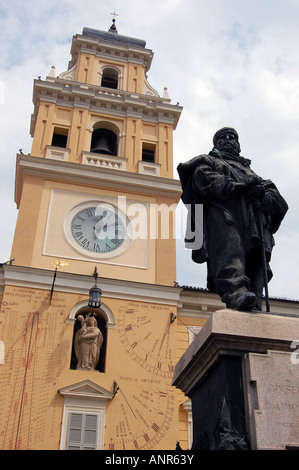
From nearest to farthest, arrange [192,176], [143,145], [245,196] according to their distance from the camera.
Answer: [245,196]
[192,176]
[143,145]

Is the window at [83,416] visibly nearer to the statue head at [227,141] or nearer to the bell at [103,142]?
the bell at [103,142]

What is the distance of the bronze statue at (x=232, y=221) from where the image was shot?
13.3 ft

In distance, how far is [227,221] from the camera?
4219 mm

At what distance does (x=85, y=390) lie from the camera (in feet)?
42.6

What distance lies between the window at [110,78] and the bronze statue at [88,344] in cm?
1144

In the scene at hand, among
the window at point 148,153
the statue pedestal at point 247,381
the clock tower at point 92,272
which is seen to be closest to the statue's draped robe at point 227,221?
the statue pedestal at point 247,381

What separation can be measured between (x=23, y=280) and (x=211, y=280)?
10.7 m

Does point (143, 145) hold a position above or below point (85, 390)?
above

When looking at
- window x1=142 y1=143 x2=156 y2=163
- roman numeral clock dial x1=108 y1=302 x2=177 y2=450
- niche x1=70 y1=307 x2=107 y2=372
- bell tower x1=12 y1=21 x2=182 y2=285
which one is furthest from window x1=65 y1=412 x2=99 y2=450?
window x1=142 y1=143 x2=156 y2=163

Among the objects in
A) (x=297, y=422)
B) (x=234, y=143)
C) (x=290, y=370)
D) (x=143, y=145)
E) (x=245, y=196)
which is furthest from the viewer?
(x=143, y=145)

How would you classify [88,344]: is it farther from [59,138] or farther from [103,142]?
[59,138]

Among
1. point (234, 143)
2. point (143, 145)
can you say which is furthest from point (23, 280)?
point (234, 143)

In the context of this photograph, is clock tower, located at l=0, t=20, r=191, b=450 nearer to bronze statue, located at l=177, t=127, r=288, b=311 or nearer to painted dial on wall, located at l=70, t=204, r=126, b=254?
painted dial on wall, located at l=70, t=204, r=126, b=254
